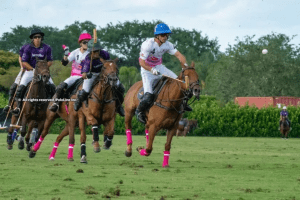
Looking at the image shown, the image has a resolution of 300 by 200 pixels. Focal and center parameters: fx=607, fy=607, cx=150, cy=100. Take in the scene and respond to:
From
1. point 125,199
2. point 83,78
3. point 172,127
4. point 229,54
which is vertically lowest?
point 125,199

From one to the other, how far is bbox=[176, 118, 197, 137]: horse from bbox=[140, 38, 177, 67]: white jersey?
25.3m

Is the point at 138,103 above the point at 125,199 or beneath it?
above

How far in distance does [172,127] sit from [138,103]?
1836mm

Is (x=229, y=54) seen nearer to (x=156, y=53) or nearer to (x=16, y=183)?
(x=156, y=53)

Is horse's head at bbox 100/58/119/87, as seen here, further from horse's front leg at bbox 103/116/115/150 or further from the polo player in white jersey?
horse's front leg at bbox 103/116/115/150

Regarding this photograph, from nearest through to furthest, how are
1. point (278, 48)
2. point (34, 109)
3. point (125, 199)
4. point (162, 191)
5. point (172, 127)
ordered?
point (125, 199)
point (162, 191)
point (172, 127)
point (34, 109)
point (278, 48)

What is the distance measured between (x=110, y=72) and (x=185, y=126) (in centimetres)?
2769

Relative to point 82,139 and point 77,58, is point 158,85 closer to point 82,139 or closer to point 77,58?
point 82,139

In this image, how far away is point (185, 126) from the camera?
4034 cm

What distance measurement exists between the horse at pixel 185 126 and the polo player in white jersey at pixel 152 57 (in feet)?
83.0

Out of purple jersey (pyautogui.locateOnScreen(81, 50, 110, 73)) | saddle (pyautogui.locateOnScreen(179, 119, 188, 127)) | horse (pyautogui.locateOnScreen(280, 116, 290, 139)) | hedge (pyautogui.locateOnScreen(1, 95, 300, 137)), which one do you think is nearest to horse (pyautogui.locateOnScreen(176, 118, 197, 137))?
saddle (pyautogui.locateOnScreen(179, 119, 188, 127))

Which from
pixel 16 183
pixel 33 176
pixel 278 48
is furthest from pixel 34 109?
pixel 278 48

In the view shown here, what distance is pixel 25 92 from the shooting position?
16.0 metres

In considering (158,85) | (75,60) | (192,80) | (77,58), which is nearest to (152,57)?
(158,85)
